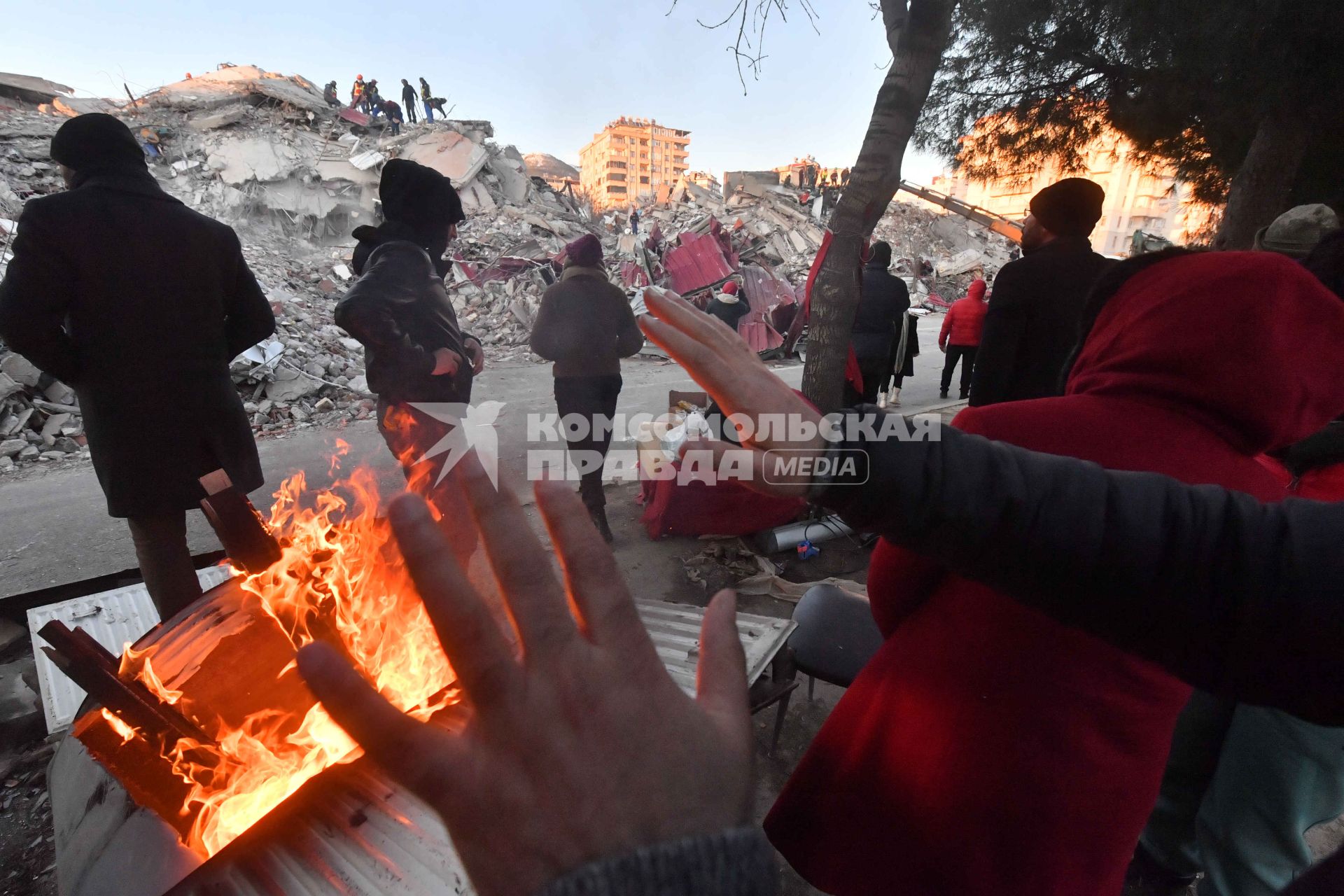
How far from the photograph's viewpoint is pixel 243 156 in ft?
60.7

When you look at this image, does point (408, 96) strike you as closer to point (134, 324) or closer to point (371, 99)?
point (371, 99)

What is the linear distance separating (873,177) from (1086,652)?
10.5ft

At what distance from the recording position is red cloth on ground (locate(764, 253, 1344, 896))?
2.97ft

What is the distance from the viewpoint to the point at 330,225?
1905 cm

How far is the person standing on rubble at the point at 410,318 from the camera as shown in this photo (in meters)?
2.84

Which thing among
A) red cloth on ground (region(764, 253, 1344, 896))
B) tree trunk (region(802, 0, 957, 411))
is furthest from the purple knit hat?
red cloth on ground (region(764, 253, 1344, 896))

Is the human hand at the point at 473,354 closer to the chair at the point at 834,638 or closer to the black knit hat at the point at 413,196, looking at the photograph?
the black knit hat at the point at 413,196

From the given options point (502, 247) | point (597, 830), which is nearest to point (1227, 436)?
point (597, 830)

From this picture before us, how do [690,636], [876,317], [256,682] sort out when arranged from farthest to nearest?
[876,317]
[690,636]
[256,682]

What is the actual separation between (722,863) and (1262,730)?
2.09 metres

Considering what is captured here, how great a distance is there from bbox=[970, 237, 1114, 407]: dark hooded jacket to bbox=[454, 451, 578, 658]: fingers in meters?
3.16

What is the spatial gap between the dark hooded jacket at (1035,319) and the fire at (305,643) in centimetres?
301

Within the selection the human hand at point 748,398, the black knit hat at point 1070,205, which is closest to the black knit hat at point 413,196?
the human hand at point 748,398

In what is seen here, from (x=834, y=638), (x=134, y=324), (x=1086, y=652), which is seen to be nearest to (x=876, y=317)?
(x=834, y=638)
